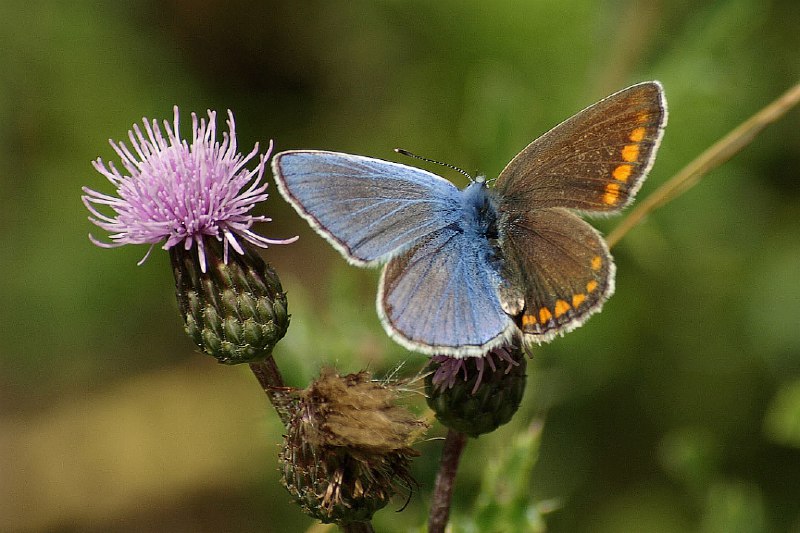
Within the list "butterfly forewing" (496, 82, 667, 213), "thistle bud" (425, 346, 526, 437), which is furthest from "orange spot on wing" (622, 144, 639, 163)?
"thistle bud" (425, 346, 526, 437)

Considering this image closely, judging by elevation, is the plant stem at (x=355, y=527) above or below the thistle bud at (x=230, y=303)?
below

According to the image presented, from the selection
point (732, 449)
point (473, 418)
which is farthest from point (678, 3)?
point (473, 418)

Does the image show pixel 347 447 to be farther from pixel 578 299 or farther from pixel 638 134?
pixel 638 134

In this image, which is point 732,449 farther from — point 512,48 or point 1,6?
point 1,6

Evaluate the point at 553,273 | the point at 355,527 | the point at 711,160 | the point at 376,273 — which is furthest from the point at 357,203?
the point at 376,273

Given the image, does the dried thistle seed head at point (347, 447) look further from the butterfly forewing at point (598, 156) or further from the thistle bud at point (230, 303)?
the butterfly forewing at point (598, 156)

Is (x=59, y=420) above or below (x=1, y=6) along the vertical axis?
below

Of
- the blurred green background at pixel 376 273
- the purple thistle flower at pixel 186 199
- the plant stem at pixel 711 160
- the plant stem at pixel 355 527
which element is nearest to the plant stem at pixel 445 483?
the plant stem at pixel 355 527
